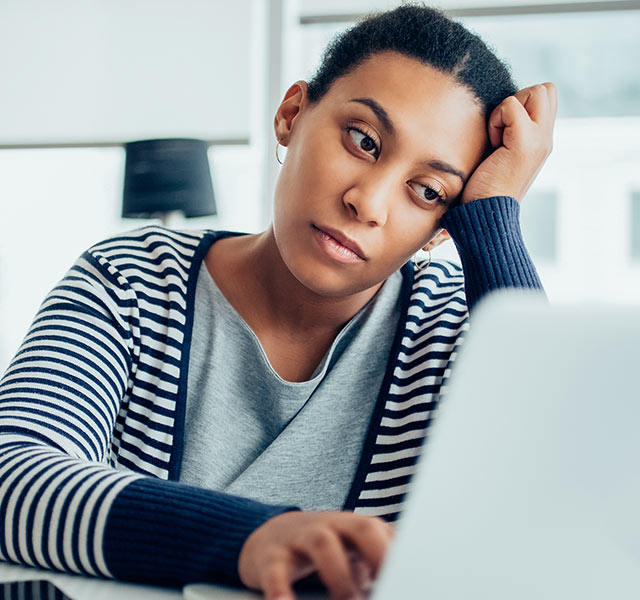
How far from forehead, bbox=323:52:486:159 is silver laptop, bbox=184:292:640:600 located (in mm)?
665

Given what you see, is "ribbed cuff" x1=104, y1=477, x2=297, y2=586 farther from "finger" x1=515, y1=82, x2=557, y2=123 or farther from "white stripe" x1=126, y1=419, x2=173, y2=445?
"finger" x1=515, y1=82, x2=557, y2=123

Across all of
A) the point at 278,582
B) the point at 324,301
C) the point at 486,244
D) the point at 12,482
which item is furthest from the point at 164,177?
the point at 278,582

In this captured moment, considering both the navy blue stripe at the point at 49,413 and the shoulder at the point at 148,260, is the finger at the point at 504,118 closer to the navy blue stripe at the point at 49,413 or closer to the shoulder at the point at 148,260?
the shoulder at the point at 148,260

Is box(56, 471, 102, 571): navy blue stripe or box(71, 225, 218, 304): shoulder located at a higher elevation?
box(71, 225, 218, 304): shoulder

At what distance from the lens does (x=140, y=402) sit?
97cm

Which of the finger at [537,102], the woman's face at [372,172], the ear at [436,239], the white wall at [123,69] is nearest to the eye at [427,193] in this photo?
the woman's face at [372,172]

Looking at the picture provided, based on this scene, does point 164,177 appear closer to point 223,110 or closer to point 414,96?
point 223,110

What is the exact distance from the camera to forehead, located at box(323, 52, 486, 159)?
3.12 ft

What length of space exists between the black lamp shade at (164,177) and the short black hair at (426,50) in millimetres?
1691

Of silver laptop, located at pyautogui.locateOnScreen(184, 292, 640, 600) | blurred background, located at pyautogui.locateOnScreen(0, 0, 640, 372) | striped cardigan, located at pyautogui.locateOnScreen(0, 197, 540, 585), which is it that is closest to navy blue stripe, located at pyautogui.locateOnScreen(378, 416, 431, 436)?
striped cardigan, located at pyautogui.locateOnScreen(0, 197, 540, 585)

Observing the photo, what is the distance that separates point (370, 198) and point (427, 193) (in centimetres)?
12

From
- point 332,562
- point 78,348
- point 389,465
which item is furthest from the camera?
point 389,465

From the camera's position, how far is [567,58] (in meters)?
3.36

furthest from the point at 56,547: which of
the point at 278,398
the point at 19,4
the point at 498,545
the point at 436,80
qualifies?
the point at 19,4
